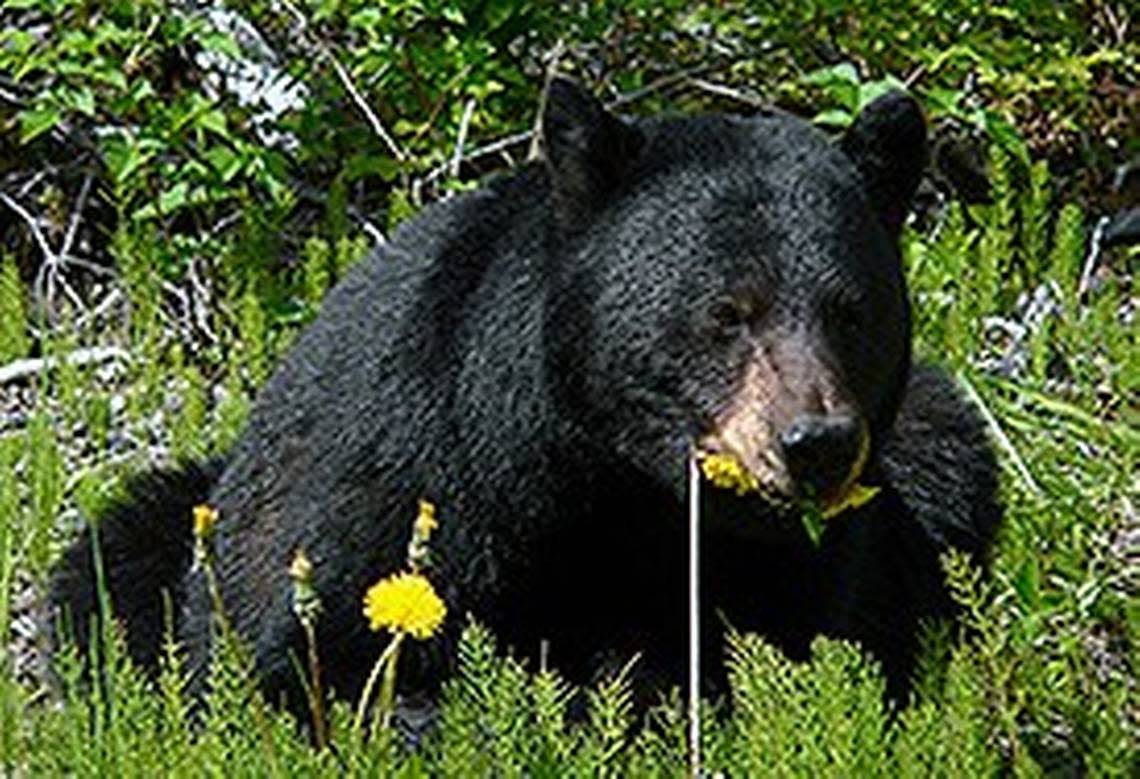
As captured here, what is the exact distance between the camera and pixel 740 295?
4.88 meters

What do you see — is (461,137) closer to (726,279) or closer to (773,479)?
(726,279)

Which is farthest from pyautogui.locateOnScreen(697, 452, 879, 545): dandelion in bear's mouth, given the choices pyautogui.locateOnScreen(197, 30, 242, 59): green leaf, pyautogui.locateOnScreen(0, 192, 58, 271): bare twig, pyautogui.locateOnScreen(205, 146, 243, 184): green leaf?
pyautogui.locateOnScreen(0, 192, 58, 271): bare twig

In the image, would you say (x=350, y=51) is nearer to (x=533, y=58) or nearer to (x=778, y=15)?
(x=533, y=58)

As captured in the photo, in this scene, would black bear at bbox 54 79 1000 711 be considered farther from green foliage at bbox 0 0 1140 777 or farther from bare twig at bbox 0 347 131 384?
bare twig at bbox 0 347 131 384

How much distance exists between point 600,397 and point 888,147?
28.8 inches

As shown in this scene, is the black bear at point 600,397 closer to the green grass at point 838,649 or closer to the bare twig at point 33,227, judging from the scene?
the green grass at point 838,649

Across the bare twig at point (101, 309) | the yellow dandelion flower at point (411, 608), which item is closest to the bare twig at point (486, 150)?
the bare twig at point (101, 309)

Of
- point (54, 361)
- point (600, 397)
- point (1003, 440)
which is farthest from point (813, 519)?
point (54, 361)

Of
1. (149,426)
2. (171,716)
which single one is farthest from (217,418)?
(171,716)

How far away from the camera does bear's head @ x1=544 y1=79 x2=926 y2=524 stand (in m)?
4.80

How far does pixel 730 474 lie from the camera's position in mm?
4633

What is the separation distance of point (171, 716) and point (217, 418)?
319 centimetres

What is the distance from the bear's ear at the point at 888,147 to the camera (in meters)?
5.21

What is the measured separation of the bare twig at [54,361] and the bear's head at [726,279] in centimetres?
259
